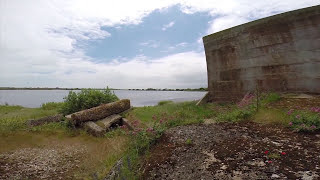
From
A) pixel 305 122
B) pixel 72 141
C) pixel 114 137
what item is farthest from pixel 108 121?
pixel 305 122

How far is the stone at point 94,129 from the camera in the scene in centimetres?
938

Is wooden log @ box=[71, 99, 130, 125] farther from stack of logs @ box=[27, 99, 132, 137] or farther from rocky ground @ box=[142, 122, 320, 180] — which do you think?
rocky ground @ box=[142, 122, 320, 180]

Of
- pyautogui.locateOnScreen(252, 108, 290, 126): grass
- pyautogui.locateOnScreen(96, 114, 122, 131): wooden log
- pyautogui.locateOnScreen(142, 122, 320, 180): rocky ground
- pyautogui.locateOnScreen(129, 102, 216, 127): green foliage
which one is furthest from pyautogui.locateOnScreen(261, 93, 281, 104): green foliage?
pyautogui.locateOnScreen(96, 114, 122, 131): wooden log

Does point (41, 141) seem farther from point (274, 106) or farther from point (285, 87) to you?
point (285, 87)

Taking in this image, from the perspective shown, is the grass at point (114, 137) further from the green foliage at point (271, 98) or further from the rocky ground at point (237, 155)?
the rocky ground at point (237, 155)

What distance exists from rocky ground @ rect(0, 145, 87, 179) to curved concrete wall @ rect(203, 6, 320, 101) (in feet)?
32.0

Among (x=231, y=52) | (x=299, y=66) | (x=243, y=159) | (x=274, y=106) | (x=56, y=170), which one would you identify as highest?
(x=231, y=52)

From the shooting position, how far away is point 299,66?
10250 millimetres

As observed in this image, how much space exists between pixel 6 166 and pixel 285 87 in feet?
39.3

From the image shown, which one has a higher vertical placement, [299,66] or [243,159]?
[299,66]

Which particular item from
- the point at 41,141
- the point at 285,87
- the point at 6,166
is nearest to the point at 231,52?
the point at 285,87

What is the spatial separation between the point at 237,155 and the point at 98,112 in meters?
7.77

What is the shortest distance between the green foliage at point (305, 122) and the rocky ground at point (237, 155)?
0.93ft

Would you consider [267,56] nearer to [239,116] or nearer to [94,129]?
[239,116]
